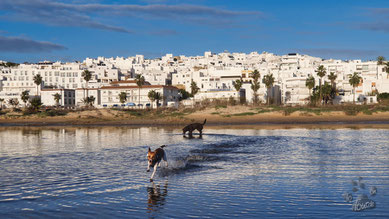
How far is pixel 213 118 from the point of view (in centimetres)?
6644

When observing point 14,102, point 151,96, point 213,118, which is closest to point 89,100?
point 151,96

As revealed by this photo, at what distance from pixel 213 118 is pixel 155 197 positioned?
54.9m

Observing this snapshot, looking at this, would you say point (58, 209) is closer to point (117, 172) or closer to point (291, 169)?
point (117, 172)

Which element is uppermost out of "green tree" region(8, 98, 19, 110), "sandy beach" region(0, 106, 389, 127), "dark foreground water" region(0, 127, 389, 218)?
"green tree" region(8, 98, 19, 110)

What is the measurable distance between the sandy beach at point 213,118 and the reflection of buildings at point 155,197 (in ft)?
146

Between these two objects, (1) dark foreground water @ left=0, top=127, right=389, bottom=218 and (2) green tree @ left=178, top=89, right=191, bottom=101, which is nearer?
(1) dark foreground water @ left=0, top=127, right=389, bottom=218

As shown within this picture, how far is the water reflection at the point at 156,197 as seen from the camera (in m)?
10.5

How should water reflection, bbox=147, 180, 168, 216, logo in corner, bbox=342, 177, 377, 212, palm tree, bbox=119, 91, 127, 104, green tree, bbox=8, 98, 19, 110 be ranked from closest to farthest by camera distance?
logo in corner, bbox=342, 177, 377, 212 → water reflection, bbox=147, 180, 168, 216 → palm tree, bbox=119, 91, 127, 104 → green tree, bbox=8, 98, 19, 110

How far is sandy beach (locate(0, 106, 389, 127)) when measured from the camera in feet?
199

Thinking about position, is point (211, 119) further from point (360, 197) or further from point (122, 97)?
point (360, 197)

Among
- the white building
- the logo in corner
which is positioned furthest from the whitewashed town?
the logo in corner

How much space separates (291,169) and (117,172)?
675cm

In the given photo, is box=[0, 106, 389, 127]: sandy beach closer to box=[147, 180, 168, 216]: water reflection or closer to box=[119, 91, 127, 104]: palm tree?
box=[119, 91, 127, 104]: palm tree

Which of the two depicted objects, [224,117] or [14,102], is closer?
[224,117]
